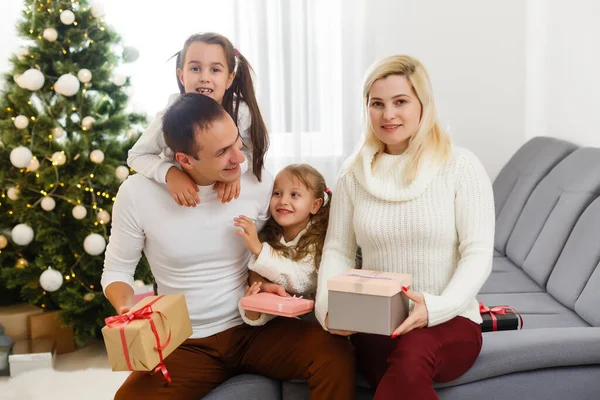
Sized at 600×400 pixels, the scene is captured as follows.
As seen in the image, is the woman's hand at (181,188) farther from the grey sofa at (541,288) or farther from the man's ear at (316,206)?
the grey sofa at (541,288)

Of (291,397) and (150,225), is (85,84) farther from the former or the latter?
(291,397)

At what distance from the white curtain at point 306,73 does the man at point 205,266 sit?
85.4 inches

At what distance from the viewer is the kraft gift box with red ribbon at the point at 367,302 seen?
69.1 inches

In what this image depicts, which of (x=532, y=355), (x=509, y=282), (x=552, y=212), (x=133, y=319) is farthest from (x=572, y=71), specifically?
(x=133, y=319)

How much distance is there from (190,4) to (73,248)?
162 centimetres

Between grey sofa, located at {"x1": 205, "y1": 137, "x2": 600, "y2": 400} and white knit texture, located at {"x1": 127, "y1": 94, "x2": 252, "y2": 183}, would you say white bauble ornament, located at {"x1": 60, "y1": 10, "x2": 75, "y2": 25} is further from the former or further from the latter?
grey sofa, located at {"x1": 205, "y1": 137, "x2": 600, "y2": 400}

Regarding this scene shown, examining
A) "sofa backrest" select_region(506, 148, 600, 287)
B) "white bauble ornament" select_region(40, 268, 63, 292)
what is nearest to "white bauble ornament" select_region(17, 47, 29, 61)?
"white bauble ornament" select_region(40, 268, 63, 292)

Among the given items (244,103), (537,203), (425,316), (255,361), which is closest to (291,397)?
(255,361)

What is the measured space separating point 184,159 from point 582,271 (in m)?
1.42

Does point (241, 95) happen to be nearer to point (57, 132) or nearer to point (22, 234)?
→ point (57, 132)

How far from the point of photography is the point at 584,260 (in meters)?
2.53

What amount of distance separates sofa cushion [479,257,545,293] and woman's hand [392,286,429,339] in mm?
1062

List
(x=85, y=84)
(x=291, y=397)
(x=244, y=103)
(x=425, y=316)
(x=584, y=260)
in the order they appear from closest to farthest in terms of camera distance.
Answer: (x=425, y=316), (x=291, y=397), (x=244, y=103), (x=584, y=260), (x=85, y=84)

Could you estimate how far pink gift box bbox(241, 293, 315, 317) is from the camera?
1.93 meters
